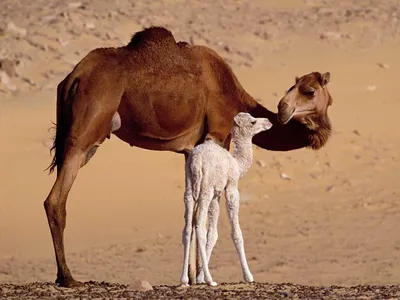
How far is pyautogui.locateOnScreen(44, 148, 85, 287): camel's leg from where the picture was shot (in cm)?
1611

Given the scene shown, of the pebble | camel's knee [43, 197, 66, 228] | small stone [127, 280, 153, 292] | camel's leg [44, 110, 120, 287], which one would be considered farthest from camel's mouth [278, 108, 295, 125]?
the pebble

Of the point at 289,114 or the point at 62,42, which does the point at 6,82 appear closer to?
the point at 62,42

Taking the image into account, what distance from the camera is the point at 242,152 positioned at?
1588 cm

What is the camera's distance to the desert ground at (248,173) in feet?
73.2

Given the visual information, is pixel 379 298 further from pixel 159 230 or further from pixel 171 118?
pixel 159 230

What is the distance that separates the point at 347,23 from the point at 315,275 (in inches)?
411

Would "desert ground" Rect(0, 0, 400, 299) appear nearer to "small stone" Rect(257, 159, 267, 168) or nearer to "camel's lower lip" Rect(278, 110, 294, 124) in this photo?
"small stone" Rect(257, 159, 267, 168)

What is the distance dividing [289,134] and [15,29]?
13508 millimetres

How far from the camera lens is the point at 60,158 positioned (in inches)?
654

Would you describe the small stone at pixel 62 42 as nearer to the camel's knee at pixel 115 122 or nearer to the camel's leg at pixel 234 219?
the camel's knee at pixel 115 122

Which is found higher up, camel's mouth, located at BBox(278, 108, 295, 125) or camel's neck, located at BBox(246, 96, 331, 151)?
camel's neck, located at BBox(246, 96, 331, 151)

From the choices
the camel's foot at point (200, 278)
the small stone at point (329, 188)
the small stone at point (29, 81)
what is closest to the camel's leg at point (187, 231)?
the camel's foot at point (200, 278)

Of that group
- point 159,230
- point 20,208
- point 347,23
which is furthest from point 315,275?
point 347,23

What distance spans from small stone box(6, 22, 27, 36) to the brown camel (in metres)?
12.9
